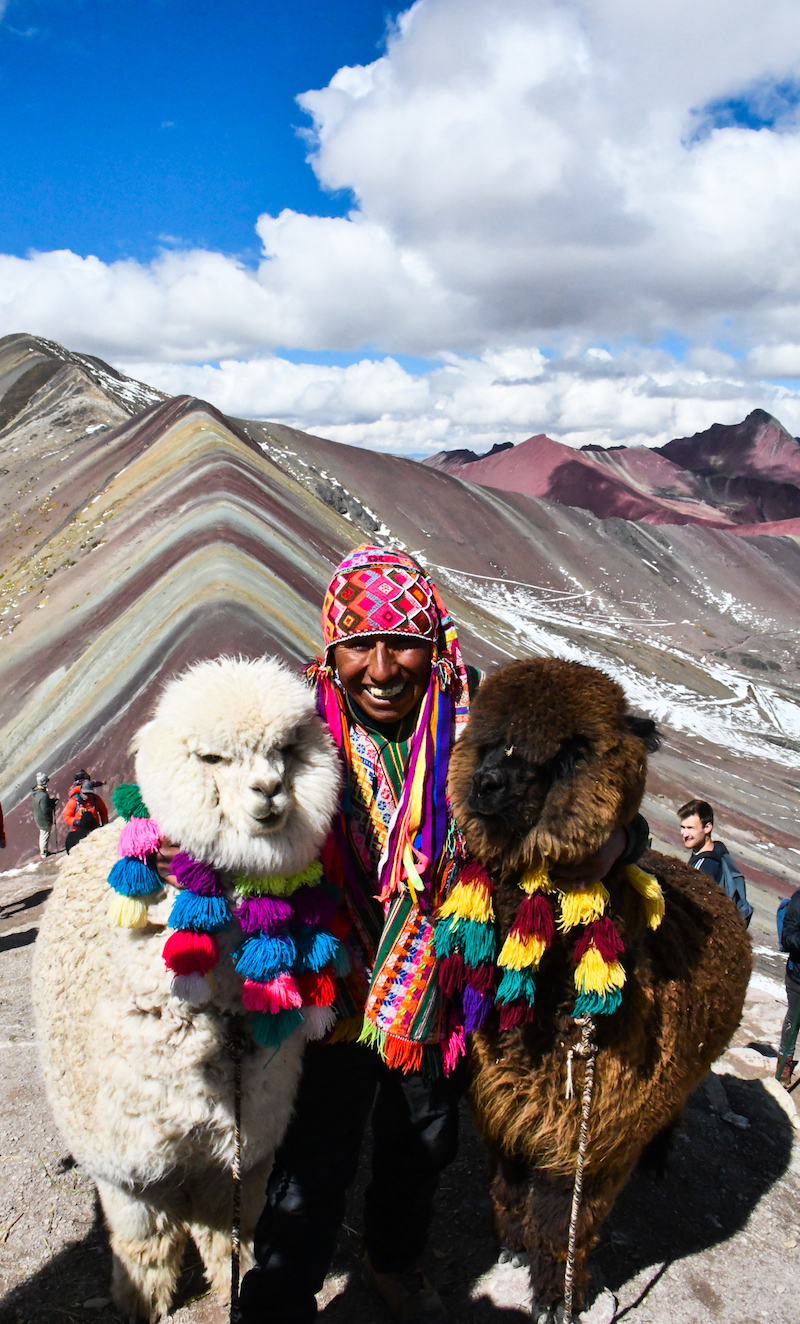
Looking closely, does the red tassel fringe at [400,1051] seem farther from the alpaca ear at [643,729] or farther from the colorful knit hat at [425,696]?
the alpaca ear at [643,729]

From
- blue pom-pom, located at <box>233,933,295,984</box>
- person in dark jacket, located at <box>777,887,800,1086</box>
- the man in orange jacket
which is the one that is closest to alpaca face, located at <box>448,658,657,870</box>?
blue pom-pom, located at <box>233,933,295,984</box>

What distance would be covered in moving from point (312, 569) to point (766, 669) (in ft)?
40.6

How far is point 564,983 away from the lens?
5.85 feet

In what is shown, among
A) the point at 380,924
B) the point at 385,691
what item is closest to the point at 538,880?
the point at 380,924

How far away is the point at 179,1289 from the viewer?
2.15 meters

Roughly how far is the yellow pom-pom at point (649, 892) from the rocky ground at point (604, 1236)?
1.16 meters

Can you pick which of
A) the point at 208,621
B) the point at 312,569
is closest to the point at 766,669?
the point at 312,569

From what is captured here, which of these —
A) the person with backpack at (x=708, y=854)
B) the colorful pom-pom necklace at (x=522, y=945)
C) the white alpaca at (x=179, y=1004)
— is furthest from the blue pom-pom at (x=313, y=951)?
the person with backpack at (x=708, y=854)

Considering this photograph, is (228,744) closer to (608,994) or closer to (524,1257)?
(608,994)

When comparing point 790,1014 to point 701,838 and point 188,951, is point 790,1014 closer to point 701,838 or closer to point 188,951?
point 701,838

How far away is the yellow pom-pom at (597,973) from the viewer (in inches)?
66.6

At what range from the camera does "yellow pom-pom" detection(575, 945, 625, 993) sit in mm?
1690

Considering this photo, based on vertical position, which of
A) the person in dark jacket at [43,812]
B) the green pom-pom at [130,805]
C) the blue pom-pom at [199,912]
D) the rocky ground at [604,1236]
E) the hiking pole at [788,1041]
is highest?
the green pom-pom at [130,805]

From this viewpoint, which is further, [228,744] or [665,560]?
[665,560]
